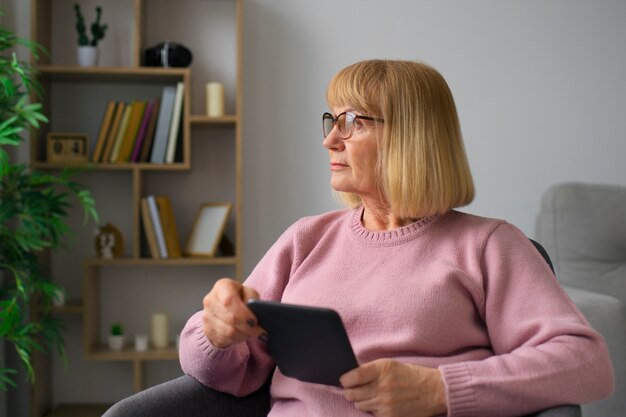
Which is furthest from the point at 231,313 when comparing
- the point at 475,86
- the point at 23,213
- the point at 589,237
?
the point at 475,86

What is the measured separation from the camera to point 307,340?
1204mm

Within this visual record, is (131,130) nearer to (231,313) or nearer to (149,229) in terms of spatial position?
(149,229)

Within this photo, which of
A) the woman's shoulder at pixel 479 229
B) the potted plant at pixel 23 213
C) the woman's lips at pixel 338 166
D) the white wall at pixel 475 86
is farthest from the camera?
the white wall at pixel 475 86

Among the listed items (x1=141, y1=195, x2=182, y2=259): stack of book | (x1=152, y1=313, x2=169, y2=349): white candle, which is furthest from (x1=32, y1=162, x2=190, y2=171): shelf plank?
(x1=152, y1=313, x2=169, y2=349): white candle

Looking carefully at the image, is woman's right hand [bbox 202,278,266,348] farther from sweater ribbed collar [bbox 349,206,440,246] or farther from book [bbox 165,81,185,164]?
book [bbox 165,81,185,164]

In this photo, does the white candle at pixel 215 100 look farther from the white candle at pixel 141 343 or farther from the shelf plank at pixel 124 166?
the white candle at pixel 141 343

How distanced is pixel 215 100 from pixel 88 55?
19.1 inches

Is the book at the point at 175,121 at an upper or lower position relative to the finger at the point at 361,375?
upper

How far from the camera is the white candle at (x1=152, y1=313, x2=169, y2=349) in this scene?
304 centimetres

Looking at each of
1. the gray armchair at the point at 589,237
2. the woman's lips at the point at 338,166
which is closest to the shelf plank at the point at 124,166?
the gray armchair at the point at 589,237

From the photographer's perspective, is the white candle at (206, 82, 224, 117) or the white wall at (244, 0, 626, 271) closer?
the white candle at (206, 82, 224, 117)

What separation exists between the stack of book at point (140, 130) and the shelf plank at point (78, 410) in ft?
3.05

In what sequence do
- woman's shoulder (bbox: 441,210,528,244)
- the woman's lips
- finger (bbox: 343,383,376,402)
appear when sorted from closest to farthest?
finger (bbox: 343,383,376,402) → woman's shoulder (bbox: 441,210,528,244) → the woman's lips

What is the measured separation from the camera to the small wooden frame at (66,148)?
2967mm
